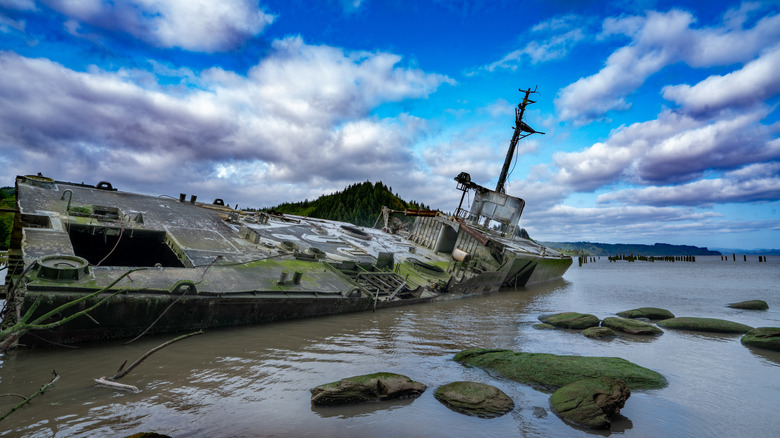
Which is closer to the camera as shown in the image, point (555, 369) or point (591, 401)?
point (591, 401)

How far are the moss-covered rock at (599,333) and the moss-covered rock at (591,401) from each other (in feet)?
20.3

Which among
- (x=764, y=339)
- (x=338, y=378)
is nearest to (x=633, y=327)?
(x=764, y=339)

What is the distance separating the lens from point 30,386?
22.8 feet

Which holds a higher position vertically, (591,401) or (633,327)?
(633,327)

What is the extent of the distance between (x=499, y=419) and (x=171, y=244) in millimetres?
12744

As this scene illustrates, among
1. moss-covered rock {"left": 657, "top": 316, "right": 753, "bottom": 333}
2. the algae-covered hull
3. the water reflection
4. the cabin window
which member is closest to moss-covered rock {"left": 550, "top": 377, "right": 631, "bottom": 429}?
the water reflection

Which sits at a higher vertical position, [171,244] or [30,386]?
[171,244]

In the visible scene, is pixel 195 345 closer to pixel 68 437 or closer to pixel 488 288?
pixel 68 437

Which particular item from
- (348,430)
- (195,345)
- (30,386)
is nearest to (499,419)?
(348,430)

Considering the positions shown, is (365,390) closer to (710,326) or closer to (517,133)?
(710,326)

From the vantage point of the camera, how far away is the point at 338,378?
8.12 meters

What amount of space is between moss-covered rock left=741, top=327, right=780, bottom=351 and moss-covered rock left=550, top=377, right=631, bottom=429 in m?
7.80

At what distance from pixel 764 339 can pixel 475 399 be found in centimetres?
1054

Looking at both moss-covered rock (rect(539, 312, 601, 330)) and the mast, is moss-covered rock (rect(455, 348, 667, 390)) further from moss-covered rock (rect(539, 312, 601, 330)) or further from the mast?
the mast
